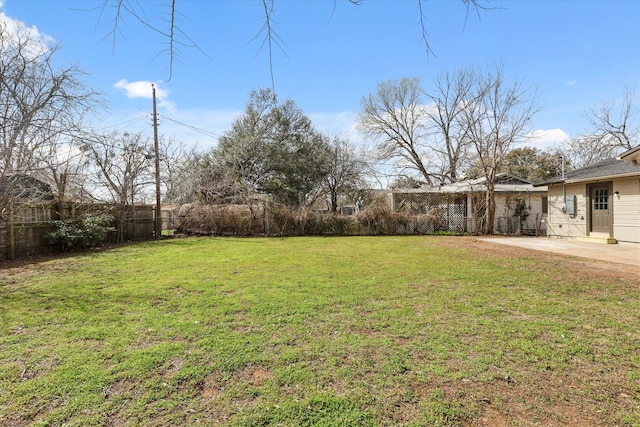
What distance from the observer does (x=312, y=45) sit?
2.08 metres

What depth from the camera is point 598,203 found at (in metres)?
10.7

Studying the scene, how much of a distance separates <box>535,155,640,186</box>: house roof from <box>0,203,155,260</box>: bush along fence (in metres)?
16.0

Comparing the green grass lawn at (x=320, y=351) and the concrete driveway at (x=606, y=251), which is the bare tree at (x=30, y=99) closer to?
the green grass lawn at (x=320, y=351)

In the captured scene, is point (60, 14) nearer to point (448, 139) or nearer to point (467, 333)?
point (467, 333)

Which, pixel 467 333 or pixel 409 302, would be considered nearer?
pixel 467 333

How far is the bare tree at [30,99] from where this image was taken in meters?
4.50

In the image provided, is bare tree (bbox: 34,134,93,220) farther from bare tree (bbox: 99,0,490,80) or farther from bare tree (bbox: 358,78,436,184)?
bare tree (bbox: 358,78,436,184)

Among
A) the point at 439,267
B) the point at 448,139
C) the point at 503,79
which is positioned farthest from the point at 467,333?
the point at 448,139

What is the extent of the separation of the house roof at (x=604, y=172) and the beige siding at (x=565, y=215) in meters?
0.42

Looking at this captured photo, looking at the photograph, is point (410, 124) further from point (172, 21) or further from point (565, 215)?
point (172, 21)

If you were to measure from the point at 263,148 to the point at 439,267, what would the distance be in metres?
13.4

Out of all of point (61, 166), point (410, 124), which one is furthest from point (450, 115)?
point (61, 166)

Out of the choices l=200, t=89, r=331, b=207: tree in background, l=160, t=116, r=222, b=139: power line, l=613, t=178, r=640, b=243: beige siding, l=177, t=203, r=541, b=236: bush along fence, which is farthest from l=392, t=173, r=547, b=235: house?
l=160, t=116, r=222, b=139: power line

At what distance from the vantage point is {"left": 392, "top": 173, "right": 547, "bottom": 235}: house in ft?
46.8
